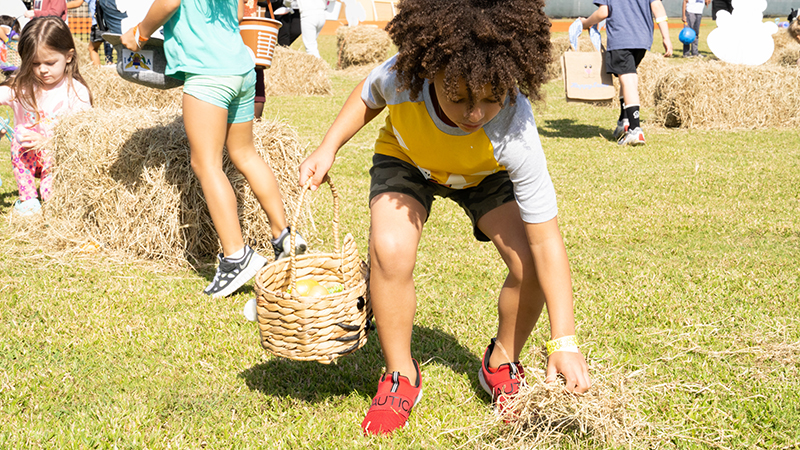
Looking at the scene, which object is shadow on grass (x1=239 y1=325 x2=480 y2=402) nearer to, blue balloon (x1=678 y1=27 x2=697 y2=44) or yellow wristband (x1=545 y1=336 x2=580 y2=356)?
yellow wristband (x1=545 y1=336 x2=580 y2=356)

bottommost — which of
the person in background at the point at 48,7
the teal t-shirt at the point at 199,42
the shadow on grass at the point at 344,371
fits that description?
the shadow on grass at the point at 344,371

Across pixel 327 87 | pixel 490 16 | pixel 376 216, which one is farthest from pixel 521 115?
pixel 327 87

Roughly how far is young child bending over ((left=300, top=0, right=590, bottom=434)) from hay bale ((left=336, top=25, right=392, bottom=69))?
14.1 m

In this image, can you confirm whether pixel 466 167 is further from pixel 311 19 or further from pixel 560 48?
pixel 560 48

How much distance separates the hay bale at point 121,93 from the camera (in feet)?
26.6

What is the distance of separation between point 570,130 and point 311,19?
635cm

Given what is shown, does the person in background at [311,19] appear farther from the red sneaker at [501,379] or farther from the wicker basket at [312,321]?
the wicker basket at [312,321]

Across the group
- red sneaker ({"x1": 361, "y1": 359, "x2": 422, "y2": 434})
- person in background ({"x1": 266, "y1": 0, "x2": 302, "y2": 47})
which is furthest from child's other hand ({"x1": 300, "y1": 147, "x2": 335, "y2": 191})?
person in background ({"x1": 266, "y1": 0, "x2": 302, "y2": 47})

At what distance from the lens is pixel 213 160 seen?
3441 mm

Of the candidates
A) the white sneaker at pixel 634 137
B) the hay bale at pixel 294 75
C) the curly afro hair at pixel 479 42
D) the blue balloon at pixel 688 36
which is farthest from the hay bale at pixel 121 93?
the blue balloon at pixel 688 36

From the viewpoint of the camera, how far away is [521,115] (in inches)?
85.9

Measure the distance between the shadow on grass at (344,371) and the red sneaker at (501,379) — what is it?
150 mm

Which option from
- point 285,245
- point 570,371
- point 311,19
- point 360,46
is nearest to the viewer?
point 570,371

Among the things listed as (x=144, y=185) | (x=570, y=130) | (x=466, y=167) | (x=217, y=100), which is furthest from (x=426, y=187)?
(x=570, y=130)
